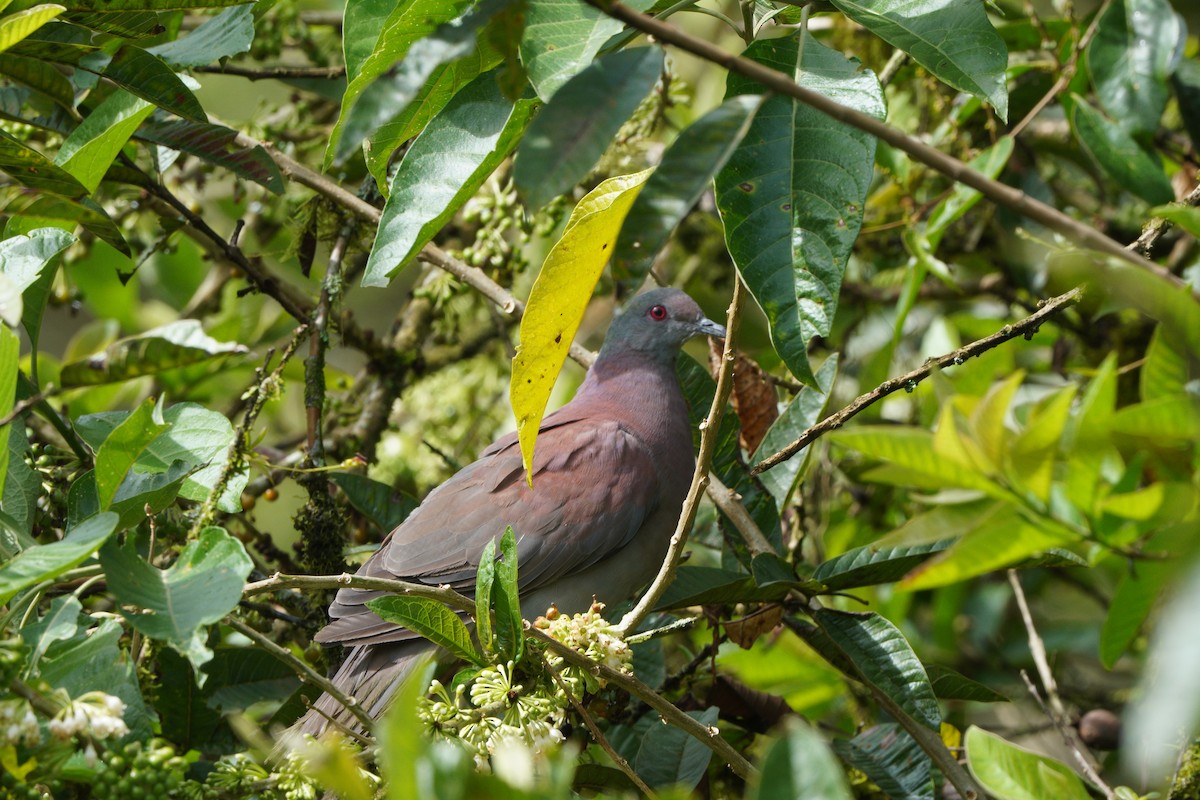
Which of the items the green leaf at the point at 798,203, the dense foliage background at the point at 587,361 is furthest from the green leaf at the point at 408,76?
the green leaf at the point at 798,203

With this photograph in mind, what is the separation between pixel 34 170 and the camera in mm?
2494

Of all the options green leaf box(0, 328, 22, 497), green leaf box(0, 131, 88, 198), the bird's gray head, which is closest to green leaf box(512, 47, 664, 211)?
green leaf box(0, 328, 22, 497)

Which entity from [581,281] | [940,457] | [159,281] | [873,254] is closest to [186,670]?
[581,281]

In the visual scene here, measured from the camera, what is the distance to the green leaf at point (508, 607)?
6.43ft

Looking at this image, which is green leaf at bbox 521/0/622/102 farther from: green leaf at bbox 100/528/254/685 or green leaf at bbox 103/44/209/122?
green leaf at bbox 103/44/209/122

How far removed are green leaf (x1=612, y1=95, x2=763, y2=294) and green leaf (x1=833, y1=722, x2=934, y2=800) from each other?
5.26 ft

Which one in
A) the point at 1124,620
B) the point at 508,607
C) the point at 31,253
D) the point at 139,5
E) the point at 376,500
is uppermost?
the point at 139,5

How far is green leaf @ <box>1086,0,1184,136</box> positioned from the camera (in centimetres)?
320

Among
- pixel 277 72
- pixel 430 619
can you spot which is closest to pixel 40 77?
pixel 277 72

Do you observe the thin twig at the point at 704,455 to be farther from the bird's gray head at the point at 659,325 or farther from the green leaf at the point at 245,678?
the bird's gray head at the point at 659,325

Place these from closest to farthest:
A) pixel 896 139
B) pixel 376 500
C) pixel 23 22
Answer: pixel 896 139 → pixel 23 22 → pixel 376 500

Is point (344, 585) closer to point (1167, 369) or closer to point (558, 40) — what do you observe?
point (558, 40)

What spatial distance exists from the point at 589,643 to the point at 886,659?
871mm

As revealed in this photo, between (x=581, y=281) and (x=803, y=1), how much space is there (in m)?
0.72
